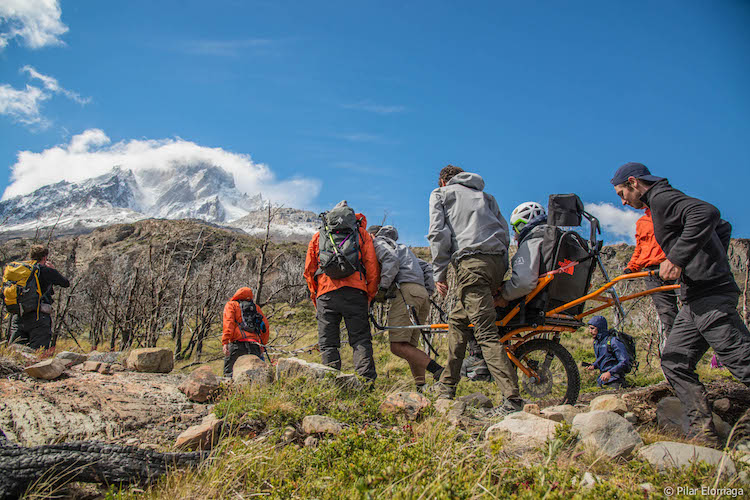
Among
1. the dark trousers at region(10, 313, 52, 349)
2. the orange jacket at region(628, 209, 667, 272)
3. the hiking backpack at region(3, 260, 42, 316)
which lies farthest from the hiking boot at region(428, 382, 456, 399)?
the dark trousers at region(10, 313, 52, 349)

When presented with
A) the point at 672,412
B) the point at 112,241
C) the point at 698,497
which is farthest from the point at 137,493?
the point at 112,241

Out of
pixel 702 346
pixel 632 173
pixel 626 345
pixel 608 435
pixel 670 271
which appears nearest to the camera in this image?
pixel 608 435

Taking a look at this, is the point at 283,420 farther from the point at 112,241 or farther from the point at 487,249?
the point at 112,241

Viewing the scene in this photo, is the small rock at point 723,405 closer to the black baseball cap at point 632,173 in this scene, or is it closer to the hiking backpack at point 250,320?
the black baseball cap at point 632,173

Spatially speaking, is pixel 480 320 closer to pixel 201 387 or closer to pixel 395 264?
pixel 395 264

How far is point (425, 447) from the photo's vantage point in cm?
234

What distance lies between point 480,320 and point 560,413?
0.95 m

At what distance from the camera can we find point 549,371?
4.27m

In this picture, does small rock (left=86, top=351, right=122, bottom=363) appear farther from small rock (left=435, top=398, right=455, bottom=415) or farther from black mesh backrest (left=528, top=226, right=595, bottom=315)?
black mesh backrest (left=528, top=226, right=595, bottom=315)

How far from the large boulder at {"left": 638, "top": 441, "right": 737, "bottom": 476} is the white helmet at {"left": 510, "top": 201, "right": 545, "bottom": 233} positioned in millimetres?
2289

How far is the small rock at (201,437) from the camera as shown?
2.52 metres

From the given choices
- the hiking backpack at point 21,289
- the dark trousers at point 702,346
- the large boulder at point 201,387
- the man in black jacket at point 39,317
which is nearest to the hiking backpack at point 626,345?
the dark trousers at point 702,346

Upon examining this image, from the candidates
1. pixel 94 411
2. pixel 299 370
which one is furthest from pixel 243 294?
pixel 94 411

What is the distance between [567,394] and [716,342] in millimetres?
1455
